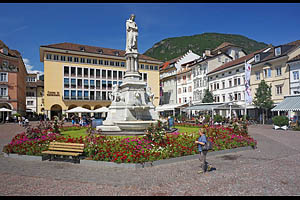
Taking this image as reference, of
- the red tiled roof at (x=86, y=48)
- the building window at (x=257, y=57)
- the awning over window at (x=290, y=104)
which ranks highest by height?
the red tiled roof at (x=86, y=48)

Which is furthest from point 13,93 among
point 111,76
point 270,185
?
point 270,185

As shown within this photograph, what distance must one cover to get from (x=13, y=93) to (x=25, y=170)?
A: 47691mm

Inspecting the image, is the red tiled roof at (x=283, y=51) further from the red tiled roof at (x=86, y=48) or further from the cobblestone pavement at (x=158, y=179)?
the red tiled roof at (x=86, y=48)

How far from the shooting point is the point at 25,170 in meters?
8.52

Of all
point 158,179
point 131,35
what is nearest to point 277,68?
point 131,35

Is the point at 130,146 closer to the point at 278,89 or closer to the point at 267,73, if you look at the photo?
the point at 278,89

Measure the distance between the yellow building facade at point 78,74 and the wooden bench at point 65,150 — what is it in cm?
4528

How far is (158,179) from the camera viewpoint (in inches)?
287

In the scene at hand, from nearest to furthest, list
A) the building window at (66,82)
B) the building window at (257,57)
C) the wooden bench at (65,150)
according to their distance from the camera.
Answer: the wooden bench at (65,150) → the building window at (257,57) → the building window at (66,82)

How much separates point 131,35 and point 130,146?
12.1 metres

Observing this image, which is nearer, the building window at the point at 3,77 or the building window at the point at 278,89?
the building window at the point at 278,89

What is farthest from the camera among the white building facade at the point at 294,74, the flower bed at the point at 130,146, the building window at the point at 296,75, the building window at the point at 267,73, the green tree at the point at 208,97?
the green tree at the point at 208,97

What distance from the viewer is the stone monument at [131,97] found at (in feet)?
57.2

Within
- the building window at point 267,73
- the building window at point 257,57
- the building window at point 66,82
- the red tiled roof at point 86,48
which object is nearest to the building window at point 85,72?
the building window at point 66,82
